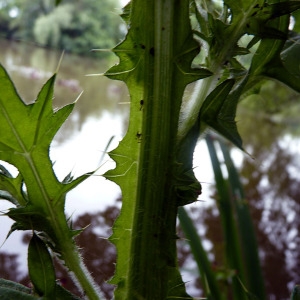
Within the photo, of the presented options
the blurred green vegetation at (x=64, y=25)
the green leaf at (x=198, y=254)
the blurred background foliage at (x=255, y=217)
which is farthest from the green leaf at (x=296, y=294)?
the blurred green vegetation at (x=64, y=25)

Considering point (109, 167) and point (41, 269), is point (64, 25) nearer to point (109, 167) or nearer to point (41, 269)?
point (109, 167)

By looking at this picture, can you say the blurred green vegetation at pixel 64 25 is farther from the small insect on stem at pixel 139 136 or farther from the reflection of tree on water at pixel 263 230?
the small insect on stem at pixel 139 136

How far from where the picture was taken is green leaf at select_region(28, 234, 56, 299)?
14 centimetres

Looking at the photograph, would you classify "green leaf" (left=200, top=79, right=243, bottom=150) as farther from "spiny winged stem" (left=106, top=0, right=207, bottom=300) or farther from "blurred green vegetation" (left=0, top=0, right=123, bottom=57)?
"blurred green vegetation" (left=0, top=0, right=123, bottom=57)

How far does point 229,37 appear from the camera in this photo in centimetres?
16

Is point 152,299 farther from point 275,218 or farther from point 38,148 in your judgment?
point 275,218

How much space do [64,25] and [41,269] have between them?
2.83m

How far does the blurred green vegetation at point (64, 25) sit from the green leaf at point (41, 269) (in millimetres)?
2250

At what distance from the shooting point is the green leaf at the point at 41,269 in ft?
0.47

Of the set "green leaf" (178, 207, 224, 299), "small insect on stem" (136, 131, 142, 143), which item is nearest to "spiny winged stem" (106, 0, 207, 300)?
"small insect on stem" (136, 131, 142, 143)

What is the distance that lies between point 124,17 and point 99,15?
10.6ft

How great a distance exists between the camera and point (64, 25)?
108 inches

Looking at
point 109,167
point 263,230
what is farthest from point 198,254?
point 263,230

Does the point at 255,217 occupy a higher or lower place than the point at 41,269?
higher
